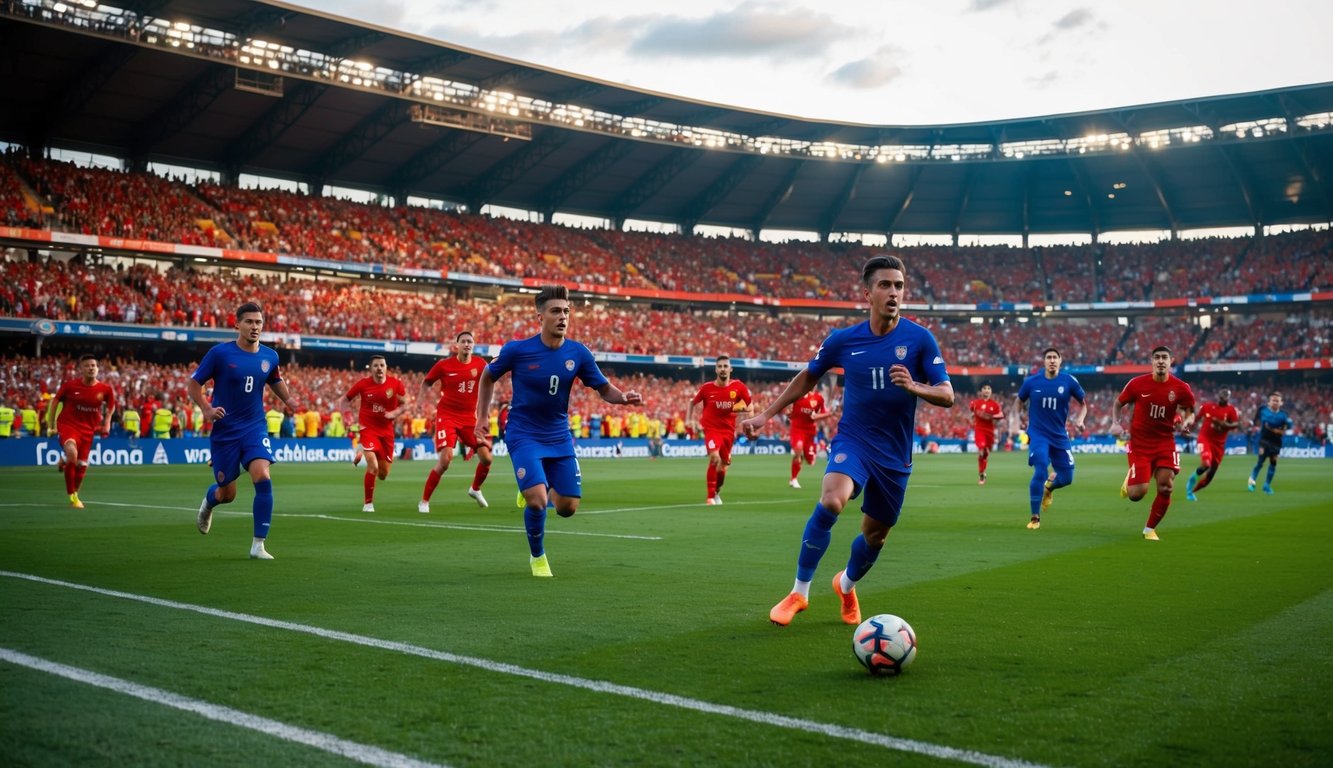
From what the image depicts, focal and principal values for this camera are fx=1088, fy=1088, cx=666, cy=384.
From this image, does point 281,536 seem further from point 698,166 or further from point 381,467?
point 698,166

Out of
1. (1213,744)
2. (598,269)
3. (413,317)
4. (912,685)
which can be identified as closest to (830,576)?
(912,685)

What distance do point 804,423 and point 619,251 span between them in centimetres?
4329

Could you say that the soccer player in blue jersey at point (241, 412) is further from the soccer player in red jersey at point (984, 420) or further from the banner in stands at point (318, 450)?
the soccer player in red jersey at point (984, 420)

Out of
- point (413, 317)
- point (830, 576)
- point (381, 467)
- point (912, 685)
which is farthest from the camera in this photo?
point (413, 317)

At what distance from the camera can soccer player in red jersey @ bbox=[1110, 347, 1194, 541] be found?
14.6m

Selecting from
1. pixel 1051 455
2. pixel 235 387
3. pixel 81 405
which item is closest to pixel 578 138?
pixel 81 405

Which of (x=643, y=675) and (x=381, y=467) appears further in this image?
(x=381, y=467)

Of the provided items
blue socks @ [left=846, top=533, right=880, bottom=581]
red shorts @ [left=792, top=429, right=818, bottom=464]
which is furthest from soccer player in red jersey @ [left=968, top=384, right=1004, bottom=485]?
blue socks @ [left=846, top=533, right=880, bottom=581]

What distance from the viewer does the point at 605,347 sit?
198 ft

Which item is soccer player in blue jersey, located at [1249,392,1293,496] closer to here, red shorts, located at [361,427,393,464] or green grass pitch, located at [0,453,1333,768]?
green grass pitch, located at [0,453,1333,768]

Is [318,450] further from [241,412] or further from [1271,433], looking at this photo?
[1271,433]

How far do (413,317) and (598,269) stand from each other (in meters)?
14.1

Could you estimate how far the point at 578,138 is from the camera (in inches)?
2302

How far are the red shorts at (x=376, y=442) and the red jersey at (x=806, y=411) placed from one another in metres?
10.1
